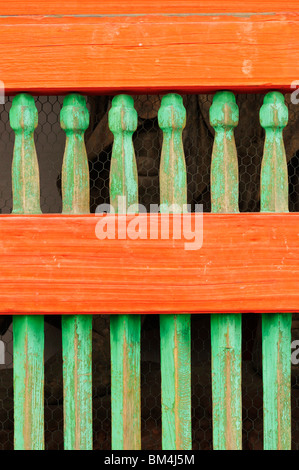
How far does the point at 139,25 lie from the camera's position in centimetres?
118

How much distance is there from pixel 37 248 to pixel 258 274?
422 mm

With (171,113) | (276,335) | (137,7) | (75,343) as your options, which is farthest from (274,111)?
(75,343)

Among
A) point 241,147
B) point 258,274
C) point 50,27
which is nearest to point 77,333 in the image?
point 258,274

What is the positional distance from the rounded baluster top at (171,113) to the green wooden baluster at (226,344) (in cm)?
7

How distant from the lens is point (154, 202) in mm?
2736

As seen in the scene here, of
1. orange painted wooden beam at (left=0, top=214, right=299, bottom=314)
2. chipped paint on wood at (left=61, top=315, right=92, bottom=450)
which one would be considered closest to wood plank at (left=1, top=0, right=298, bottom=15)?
orange painted wooden beam at (left=0, top=214, right=299, bottom=314)

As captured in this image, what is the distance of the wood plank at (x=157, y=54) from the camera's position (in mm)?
1185

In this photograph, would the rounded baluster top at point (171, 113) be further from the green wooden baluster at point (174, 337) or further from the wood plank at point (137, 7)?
the wood plank at point (137, 7)

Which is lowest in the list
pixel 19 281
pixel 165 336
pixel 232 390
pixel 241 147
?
pixel 232 390

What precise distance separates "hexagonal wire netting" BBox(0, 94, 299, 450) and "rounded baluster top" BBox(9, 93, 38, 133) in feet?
3.50

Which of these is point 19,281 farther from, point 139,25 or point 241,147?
point 241,147

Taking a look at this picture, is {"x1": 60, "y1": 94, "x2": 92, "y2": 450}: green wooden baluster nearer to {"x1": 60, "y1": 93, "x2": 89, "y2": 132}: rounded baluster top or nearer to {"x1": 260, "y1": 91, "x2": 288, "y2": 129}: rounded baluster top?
{"x1": 60, "y1": 93, "x2": 89, "y2": 132}: rounded baluster top

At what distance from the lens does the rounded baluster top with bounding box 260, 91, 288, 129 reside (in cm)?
121
